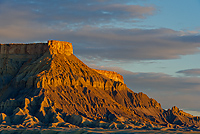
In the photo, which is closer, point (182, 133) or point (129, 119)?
point (182, 133)

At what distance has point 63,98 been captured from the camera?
600 ft

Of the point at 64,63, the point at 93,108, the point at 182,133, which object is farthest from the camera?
the point at 64,63

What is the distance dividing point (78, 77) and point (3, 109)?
A: 3210 centimetres

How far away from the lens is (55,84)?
18775 centimetres

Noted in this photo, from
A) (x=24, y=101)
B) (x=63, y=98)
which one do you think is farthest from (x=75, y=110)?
(x=24, y=101)

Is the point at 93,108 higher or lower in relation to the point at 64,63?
lower

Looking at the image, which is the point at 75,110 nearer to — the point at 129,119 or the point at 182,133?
the point at 129,119

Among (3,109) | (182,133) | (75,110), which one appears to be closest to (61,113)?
(75,110)

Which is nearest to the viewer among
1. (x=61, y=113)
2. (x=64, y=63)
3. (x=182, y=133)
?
(x=182, y=133)

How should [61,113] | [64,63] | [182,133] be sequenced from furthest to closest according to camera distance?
[64,63], [61,113], [182,133]

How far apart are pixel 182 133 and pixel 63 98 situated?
147 feet

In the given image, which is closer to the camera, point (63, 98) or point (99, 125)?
point (99, 125)

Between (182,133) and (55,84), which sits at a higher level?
(55,84)

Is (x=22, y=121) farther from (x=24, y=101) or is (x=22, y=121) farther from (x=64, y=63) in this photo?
(x=64, y=63)
